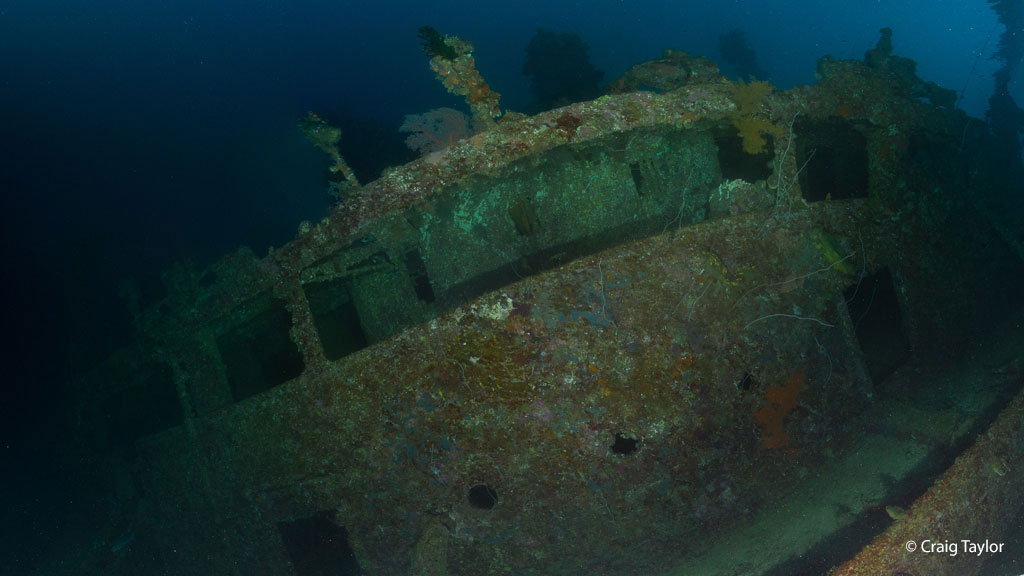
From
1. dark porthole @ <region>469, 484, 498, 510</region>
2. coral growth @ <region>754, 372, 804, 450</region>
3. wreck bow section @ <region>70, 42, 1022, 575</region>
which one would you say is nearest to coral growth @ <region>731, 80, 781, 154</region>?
wreck bow section @ <region>70, 42, 1022, 575</region>

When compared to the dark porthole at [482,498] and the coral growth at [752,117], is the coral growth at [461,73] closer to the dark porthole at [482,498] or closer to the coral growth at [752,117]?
the coral growth at [752,117]

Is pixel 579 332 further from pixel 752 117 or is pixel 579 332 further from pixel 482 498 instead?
pixel 752 117

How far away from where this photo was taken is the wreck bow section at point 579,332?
2.91 m

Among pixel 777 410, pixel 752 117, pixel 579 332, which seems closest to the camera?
pixel 579 332

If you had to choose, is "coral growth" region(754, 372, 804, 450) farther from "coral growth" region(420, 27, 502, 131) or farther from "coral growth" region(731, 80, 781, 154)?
"coral growth" region(420, 27, 502, 131)

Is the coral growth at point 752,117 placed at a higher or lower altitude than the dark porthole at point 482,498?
higher

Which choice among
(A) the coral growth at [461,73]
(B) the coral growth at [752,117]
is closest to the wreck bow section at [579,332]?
(B) the coral growth at [752,117]

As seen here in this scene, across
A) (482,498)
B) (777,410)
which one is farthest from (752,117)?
(482,498)

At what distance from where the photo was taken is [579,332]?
288cm

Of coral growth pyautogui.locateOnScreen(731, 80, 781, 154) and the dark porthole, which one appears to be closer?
the dark porthole

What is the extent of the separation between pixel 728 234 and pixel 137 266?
39.4ft

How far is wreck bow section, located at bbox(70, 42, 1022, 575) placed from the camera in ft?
9.54

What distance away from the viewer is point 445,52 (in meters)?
3.53

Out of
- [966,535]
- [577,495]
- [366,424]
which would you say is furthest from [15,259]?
[966,535]
